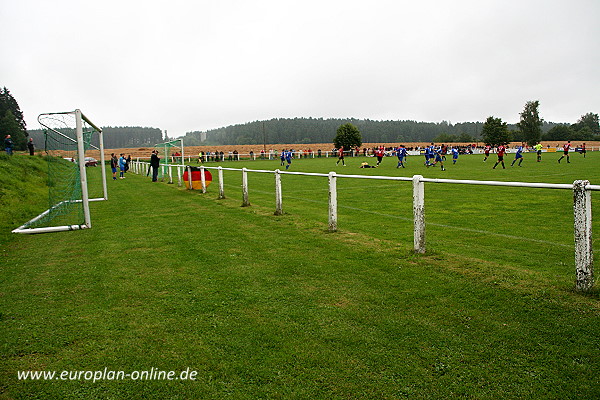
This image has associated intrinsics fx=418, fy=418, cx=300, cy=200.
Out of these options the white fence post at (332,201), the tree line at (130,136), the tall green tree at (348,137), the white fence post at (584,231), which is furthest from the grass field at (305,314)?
the tree line at (130,136)

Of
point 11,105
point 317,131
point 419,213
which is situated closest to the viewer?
point 419,213

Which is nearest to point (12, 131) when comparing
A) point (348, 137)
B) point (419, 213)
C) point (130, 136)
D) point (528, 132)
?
point (348, 137)

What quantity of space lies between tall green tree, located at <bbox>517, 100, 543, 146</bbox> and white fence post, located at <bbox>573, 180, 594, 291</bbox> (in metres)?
116

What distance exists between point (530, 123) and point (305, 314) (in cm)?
12132

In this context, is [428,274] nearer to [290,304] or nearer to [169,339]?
[290,304]

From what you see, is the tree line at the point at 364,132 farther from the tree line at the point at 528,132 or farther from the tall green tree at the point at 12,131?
the tall green tree at the point at 12,131

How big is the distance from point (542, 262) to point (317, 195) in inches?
415

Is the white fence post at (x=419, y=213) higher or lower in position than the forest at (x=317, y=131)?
lower

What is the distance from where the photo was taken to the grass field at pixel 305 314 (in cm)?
295

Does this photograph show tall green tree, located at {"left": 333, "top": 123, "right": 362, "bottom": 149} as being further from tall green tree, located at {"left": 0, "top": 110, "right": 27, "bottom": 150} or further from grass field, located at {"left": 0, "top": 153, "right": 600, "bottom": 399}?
grass field, located at {"left": 0, "top": 153, "right": 600, "bottom": 399}

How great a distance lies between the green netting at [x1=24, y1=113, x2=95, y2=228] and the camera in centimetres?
1148

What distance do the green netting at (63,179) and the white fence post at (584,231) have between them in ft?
34.4

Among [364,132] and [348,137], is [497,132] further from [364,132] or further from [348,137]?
[364,132]

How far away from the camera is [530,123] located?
354 feet
